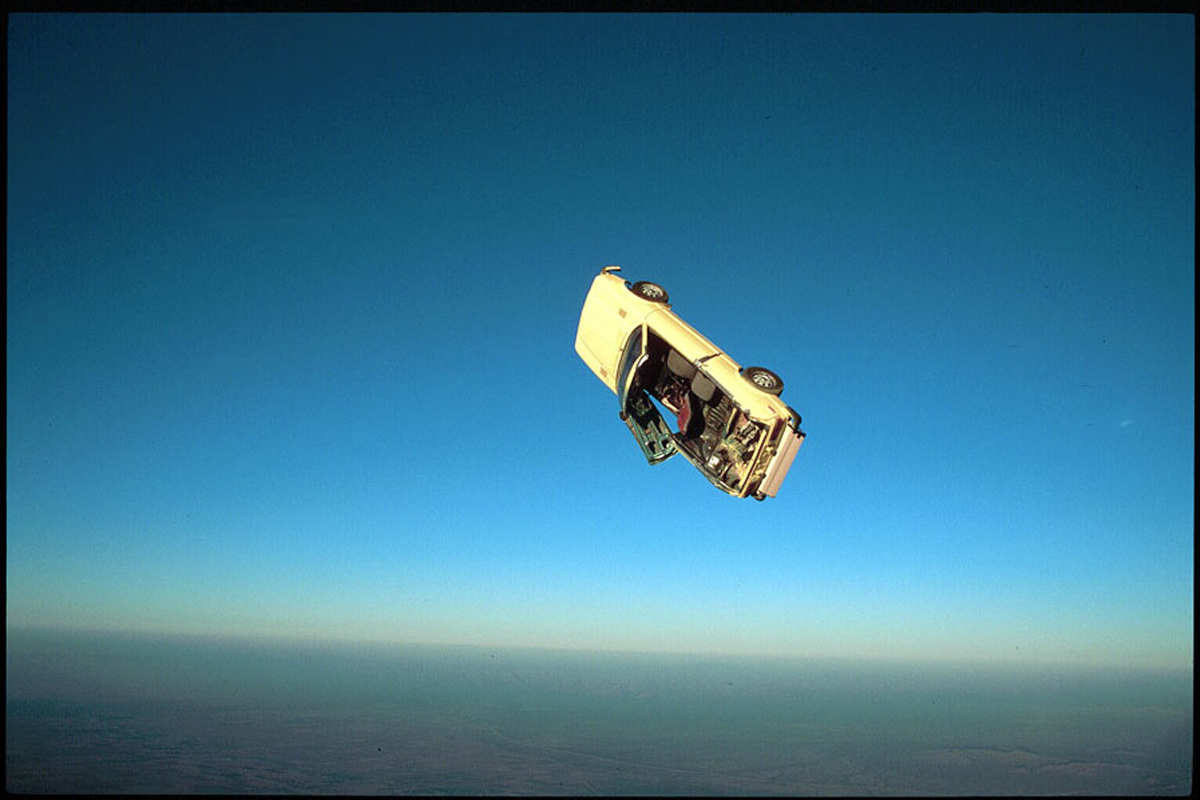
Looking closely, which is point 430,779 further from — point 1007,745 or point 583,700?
point 1007,745

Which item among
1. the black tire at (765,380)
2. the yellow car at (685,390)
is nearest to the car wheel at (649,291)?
the yellow car at (685,390)

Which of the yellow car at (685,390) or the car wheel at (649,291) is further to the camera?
the car wheel at (649,291)

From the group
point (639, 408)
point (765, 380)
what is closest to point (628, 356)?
point (639, 408)

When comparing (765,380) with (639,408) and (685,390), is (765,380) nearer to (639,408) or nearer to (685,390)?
(685,390)

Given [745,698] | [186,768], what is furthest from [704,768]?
[745,698]

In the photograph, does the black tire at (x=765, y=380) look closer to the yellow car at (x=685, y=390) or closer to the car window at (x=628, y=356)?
the yellow car at (x=685, y=390)

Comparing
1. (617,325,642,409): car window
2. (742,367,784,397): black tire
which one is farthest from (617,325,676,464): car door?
(742,367,784,397): black tire
